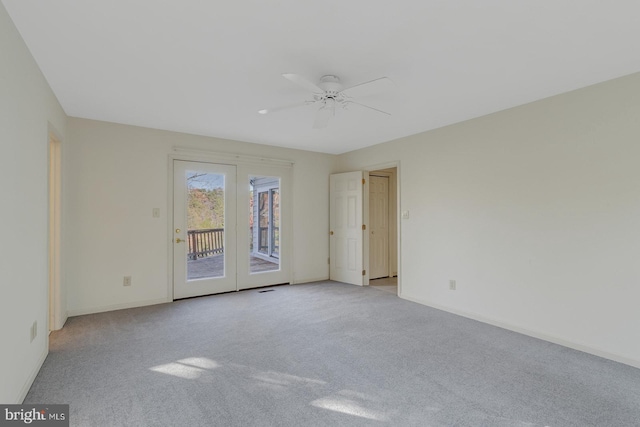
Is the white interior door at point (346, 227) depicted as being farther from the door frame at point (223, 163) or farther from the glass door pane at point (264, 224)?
the glass door pane at point (264, 224)

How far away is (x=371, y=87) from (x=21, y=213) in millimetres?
2659

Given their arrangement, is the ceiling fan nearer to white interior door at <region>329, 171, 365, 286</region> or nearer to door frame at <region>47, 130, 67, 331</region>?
white interior door at <region>329, 171, 365, 286</region>

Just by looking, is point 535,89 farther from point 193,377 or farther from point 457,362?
point 193,377

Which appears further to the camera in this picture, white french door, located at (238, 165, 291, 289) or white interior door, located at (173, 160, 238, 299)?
white french door, located at (238, 165, 291, 289)

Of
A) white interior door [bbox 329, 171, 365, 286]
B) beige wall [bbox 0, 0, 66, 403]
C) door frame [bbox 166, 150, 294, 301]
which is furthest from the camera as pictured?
white interior door [bbox 329, 171, 365, 286]

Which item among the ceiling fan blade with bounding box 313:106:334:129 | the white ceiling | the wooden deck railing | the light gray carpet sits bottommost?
the light gray carpet

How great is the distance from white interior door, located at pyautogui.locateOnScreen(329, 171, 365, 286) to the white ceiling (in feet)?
7.22

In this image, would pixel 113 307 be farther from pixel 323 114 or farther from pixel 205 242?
pixel 323 114

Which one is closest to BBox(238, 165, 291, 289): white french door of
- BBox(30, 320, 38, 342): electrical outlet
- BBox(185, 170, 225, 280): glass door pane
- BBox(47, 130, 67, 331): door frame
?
BBox(185, 170, 225, 280): glass door pane

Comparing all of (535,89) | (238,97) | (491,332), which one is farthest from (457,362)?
(238,97)

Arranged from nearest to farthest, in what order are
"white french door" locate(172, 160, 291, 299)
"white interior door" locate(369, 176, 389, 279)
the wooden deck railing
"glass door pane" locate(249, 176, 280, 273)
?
"white french door" locate(172, 160, 291, 299), the wooden deck railing, "glass door pane" locate(249, 176, 280, 273), "white interior door" locate(369, 176, 389, 279)

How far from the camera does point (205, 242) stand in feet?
15.7

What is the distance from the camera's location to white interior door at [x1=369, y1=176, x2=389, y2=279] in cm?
604

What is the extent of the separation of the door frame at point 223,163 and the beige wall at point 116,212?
0.05 meters
